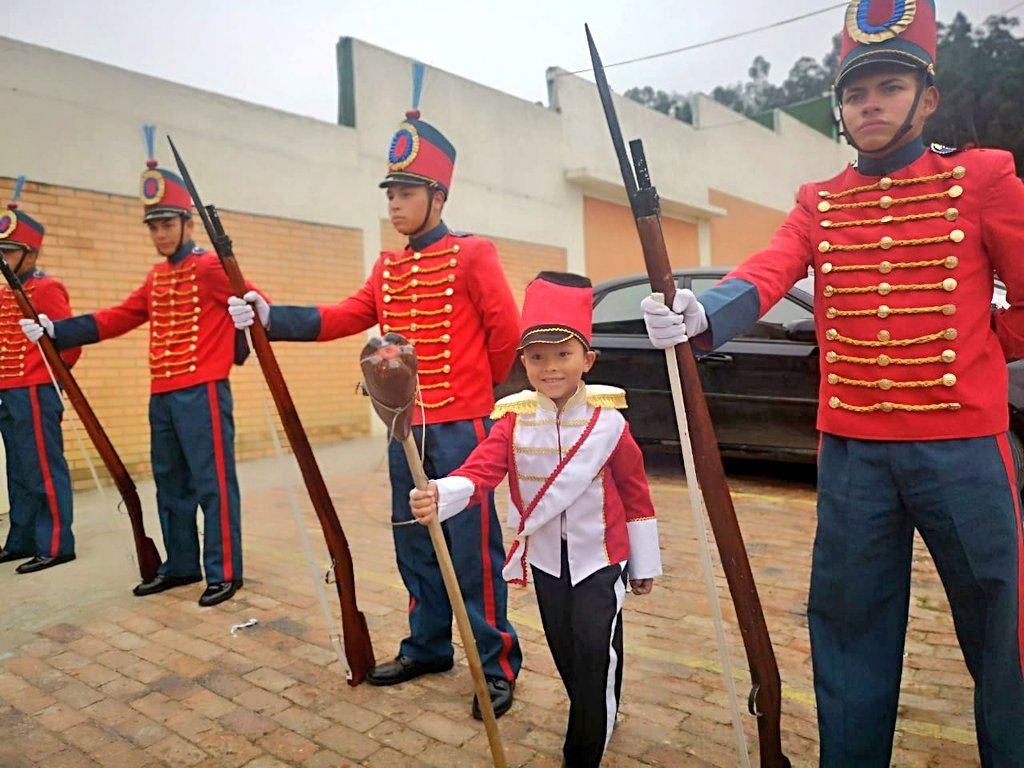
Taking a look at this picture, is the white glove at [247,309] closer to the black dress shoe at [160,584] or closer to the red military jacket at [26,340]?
the black dress shoe at [160,584]

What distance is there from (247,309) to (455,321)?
0.78m

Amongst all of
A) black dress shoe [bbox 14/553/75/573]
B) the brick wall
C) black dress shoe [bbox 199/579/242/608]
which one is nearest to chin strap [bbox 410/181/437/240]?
black dress shoe [bbox 199/579/242/608]

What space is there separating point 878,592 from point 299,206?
746 centimetres

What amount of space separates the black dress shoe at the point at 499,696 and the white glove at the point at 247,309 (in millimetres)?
1565

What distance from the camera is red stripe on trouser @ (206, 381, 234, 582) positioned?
13.5 ft

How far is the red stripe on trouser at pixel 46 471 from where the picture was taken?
483 centimetres

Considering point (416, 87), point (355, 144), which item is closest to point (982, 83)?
point (355, 144)

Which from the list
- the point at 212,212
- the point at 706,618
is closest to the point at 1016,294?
the point at 706,618

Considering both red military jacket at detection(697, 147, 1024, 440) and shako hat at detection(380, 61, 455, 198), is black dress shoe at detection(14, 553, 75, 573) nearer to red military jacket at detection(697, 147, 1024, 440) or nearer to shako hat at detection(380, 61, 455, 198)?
shako hat at detection(380, 61, 455, 198)

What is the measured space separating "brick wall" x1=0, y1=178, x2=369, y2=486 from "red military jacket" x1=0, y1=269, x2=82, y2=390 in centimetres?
185

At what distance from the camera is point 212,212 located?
2.88 metres

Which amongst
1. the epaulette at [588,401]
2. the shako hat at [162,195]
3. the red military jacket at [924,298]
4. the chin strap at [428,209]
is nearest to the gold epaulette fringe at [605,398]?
the epaulette at [588,401]

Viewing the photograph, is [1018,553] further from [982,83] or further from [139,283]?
[982,83]

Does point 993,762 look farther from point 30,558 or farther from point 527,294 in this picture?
point 30,558
